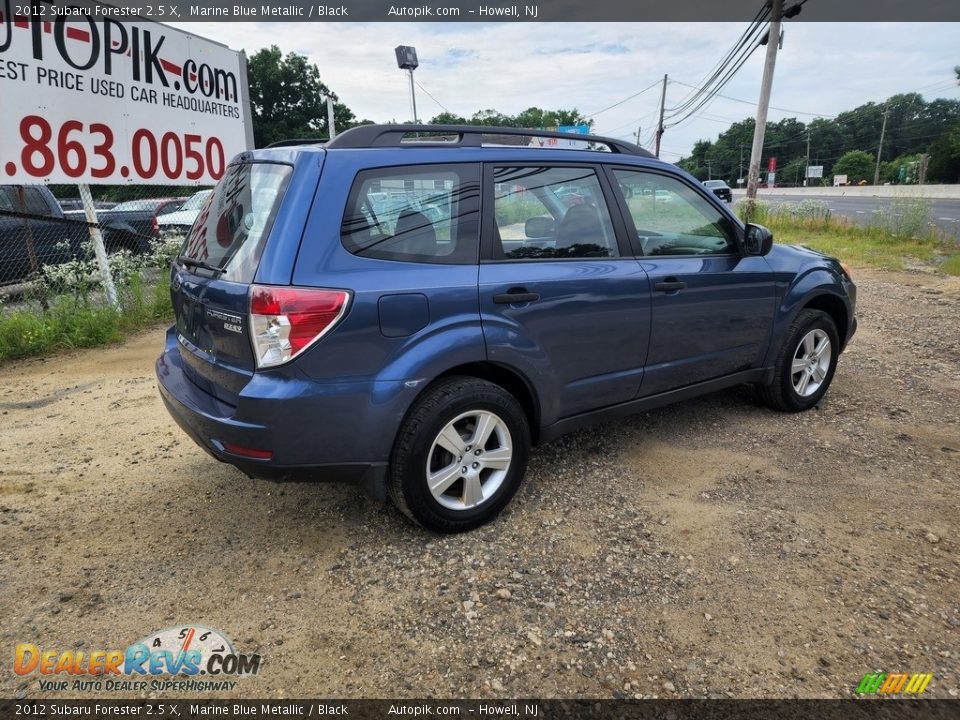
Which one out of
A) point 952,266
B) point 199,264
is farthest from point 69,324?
point 952,266

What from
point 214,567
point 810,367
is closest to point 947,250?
point 810,367

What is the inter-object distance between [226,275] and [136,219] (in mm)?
9761

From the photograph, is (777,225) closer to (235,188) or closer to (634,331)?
(634,331)

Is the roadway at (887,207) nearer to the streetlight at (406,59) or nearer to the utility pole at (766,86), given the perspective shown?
the utility pole at (766,86)

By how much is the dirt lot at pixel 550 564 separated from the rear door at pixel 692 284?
561 millimetres

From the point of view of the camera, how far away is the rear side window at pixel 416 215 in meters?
2.55

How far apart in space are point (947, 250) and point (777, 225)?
4466mm

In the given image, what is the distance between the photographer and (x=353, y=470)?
2.56 meters

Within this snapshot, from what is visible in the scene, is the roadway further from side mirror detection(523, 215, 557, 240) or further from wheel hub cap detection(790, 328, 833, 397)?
side mirror detection(523, 215, 557, 240)

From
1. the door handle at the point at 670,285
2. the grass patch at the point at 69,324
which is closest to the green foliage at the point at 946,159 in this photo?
the door handle at the point at 670,285

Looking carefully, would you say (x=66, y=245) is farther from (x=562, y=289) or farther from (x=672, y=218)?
(x=672, y=218)

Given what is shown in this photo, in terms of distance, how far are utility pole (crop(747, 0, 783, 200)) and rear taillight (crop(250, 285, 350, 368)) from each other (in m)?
16.4

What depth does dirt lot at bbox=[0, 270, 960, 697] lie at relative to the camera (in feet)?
7.07

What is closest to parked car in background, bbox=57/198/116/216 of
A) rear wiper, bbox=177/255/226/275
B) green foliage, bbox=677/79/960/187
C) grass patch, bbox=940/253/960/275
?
rear wiper, bbox=177/255/226/275
